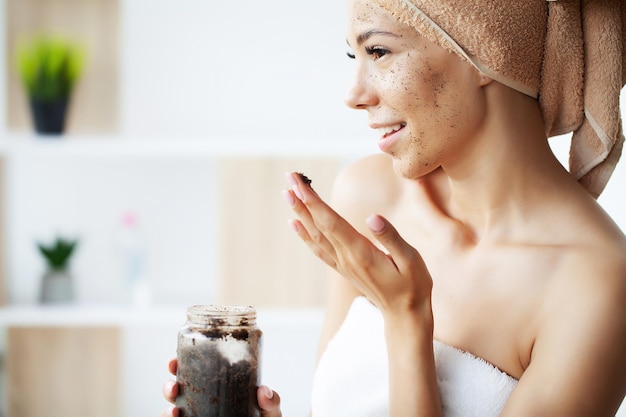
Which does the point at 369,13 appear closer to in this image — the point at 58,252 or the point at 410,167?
the point at 410,167

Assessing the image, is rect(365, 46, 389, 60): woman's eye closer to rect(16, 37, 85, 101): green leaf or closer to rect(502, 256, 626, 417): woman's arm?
rect(502, 256, 626, 417): woman's arm

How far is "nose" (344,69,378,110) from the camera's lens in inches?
49.8

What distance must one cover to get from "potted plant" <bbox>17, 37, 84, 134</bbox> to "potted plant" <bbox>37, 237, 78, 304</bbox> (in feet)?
1.23

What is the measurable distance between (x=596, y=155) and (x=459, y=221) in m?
0.25

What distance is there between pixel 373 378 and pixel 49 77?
1816 mm

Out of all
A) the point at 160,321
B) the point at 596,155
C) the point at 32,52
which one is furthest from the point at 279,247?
the point at 596,155

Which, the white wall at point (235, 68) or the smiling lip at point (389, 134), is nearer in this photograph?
the smiling lip at point (389, 134)

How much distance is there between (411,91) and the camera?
1.23 metres

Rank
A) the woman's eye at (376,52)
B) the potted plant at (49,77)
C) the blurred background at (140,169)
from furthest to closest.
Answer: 1. the blurred background at (140,169)
2. the potted plant at (49,77)
3. the woman's eye at (376,52)

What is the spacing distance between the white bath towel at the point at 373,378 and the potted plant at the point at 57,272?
60.1 inches

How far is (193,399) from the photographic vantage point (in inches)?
42.6

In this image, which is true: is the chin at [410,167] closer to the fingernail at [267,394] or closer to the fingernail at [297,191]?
the fingernail at [297,191]

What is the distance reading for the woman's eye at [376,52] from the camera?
1251 mm

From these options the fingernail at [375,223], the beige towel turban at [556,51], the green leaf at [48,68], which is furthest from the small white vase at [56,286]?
the fingernail at [375,223]
